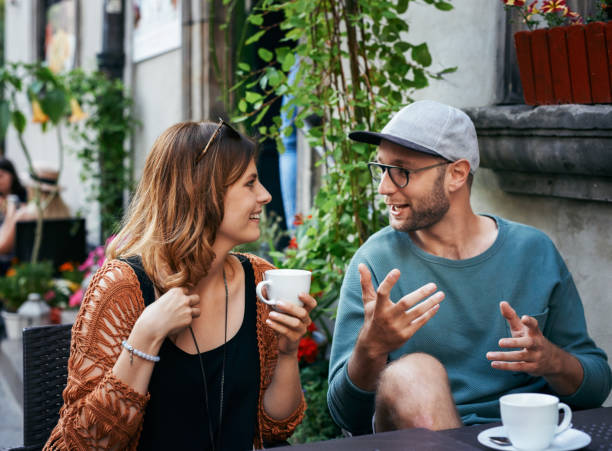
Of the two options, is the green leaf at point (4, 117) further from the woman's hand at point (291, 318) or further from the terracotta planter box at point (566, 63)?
the woman's hand at point (291, 318)

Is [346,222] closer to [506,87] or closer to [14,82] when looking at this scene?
[506,87]

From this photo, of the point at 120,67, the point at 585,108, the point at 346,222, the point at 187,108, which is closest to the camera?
the point at 585,108

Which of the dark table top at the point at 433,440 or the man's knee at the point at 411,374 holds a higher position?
the man's knee at the point at 411,374

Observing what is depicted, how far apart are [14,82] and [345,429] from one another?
574 cm

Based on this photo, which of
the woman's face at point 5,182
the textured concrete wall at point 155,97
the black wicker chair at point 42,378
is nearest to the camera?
the black wicker chair at point 42,378

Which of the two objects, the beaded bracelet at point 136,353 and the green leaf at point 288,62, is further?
the green leaf at point 288,62

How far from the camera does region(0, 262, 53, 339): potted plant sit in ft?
21.8

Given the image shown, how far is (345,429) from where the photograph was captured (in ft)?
7.90

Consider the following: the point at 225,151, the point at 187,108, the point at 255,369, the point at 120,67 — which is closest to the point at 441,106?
the point at 225,151

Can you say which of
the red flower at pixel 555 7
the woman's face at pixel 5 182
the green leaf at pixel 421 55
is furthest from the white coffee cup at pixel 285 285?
the woman's face at pixel 5 182

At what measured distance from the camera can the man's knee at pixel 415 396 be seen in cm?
180

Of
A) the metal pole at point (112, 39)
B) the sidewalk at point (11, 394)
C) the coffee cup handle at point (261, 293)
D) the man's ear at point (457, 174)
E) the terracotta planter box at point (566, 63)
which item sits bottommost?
the sidewalk at point (11, 394)

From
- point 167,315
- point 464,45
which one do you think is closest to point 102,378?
point 167,315

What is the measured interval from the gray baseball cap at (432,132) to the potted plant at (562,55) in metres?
0.49
